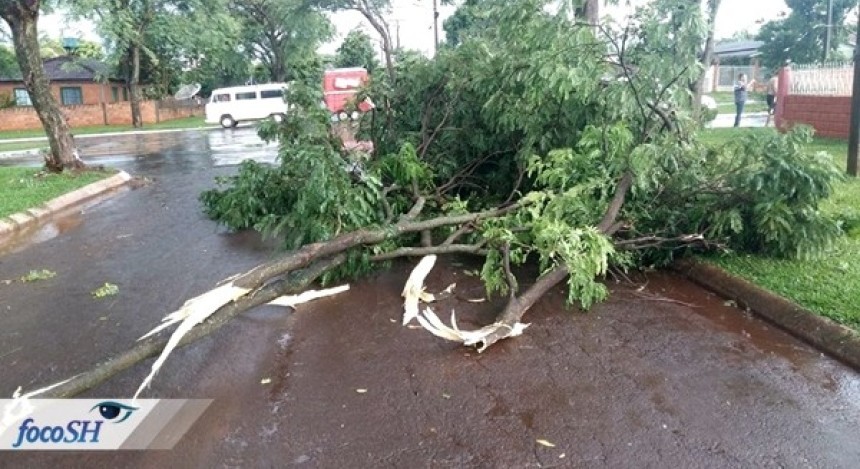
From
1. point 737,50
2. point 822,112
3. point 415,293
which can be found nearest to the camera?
point 415,293

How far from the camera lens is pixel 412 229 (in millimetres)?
6078

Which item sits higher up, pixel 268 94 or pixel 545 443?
pixel 268 94

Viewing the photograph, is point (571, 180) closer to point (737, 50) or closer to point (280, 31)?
point (280, 31)

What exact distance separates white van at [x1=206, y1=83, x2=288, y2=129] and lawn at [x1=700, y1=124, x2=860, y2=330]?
30891 mm

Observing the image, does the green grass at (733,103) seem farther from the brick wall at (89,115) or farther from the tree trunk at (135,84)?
the brick wall at (89,115)

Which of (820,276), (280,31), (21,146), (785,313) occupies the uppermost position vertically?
(280,31)

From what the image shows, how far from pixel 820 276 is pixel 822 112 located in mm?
10304

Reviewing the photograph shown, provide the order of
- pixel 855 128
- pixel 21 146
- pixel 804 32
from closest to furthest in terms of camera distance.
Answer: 1. pixel 855 128
2. pixel 21 146
3. pixel 804 32

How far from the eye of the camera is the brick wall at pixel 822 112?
510 inches

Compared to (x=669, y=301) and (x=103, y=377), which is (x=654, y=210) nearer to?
(x=669, y=301)

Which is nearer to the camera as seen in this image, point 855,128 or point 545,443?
point 545,443

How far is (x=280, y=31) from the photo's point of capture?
3847 centimetres

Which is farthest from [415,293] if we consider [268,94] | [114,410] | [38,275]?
[268,94]

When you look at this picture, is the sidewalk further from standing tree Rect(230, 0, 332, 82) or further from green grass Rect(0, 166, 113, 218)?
green grass Rect(0, 166, 113, 218)
